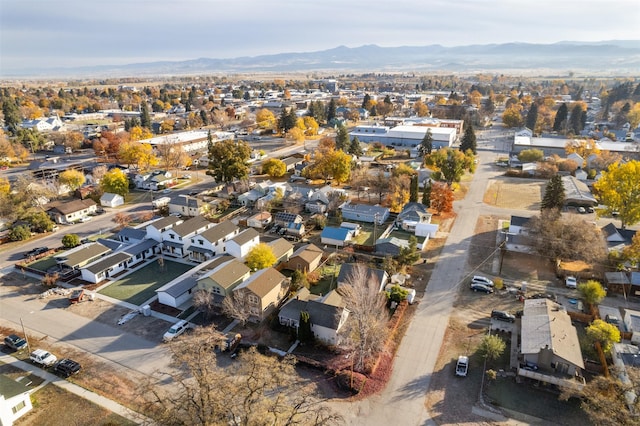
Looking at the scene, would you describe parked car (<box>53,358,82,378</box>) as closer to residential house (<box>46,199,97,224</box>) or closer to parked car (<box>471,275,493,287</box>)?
residential house (<box>46,199,97,224</box>)

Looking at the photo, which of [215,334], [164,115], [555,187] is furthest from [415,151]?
[164,115]

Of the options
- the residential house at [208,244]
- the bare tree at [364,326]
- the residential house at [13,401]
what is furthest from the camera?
the residential house at [208,244]

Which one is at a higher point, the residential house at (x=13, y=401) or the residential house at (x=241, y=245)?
the residential house at (x=241, y=245)

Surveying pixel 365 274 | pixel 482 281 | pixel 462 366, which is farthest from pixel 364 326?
pixel 482 281

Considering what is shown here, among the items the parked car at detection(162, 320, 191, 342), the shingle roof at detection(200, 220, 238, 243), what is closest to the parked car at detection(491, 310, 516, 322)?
the parked car at detection(162, 320, 191, 342)

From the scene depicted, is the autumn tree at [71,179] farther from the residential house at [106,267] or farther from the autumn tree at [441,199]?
the autumn tree at [441,199]

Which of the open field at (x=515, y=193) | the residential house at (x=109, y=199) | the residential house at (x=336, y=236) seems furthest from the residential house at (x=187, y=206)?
the open field at (x=515, y=193)
